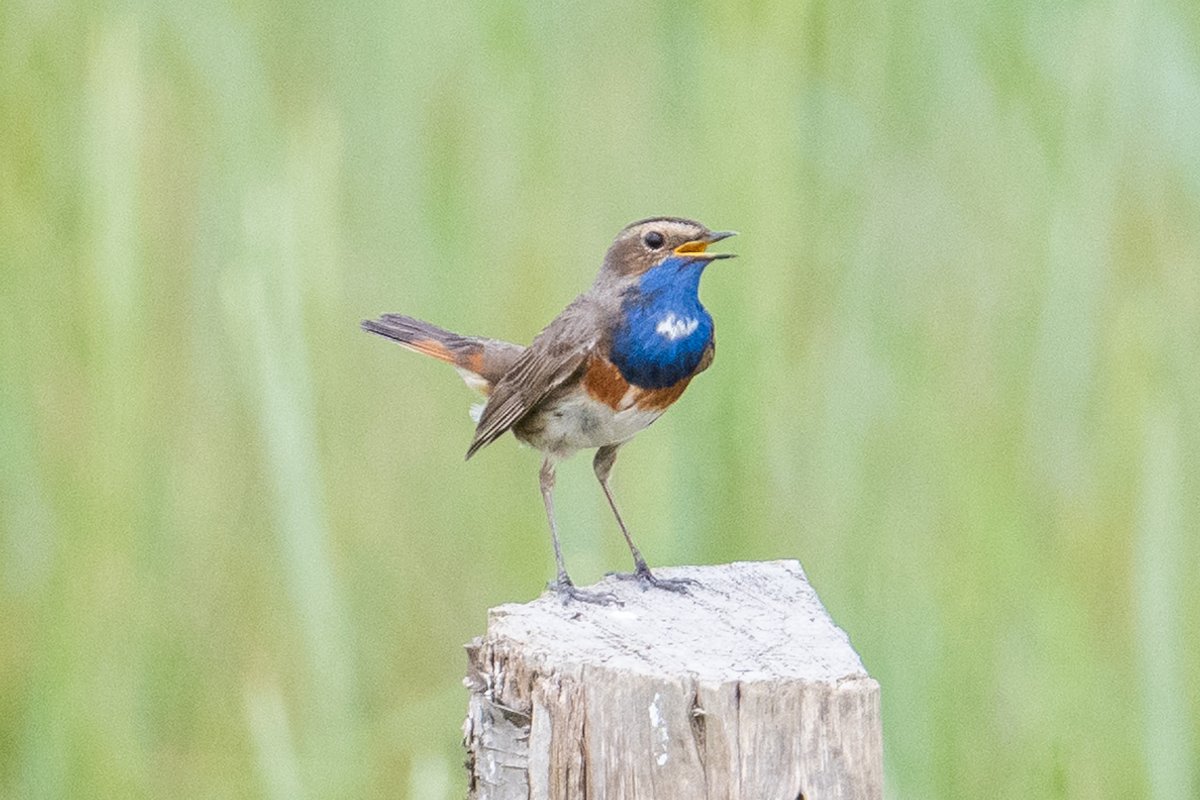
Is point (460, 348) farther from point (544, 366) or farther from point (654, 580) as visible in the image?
point (654, 580)

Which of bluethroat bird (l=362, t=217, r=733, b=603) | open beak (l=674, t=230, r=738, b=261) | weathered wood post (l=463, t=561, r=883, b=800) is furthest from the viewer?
bluethroat bird (l=362, t=217, r=733, b=603)

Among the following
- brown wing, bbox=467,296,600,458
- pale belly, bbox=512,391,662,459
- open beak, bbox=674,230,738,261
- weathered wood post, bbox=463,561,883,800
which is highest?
open beak, bbox=674,230,738,261

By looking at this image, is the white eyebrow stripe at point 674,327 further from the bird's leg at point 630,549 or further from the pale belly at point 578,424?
the bird's leg at point 630,549

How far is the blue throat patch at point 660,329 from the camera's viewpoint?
372 cm

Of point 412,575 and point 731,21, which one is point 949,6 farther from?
point 412,575

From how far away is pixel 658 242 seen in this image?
12.3 feet

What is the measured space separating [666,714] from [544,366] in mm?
1322

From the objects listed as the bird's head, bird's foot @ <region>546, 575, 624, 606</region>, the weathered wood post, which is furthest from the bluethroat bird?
the weathered wood post

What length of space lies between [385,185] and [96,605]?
113 centimetres

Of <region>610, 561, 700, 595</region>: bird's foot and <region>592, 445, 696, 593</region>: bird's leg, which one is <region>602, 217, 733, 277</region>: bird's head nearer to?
<region>592, 445, 696, 593</region>: bird's leg

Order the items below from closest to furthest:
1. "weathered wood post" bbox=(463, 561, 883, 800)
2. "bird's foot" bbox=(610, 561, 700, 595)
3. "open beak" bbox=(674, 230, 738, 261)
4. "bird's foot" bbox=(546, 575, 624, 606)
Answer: "weathered wood post" bbox=(463, 561, 883, 800), "bird's foot" bbox=(546, 575, 624, 606), "bird's foot" bbox=(610, 561, 700, 595), "open beak" bbox=(674, 230, 738, 261)

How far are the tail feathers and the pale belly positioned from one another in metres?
0.22

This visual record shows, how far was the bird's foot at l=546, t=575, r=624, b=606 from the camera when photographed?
3.22m

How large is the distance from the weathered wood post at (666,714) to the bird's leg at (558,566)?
0.92 ft
